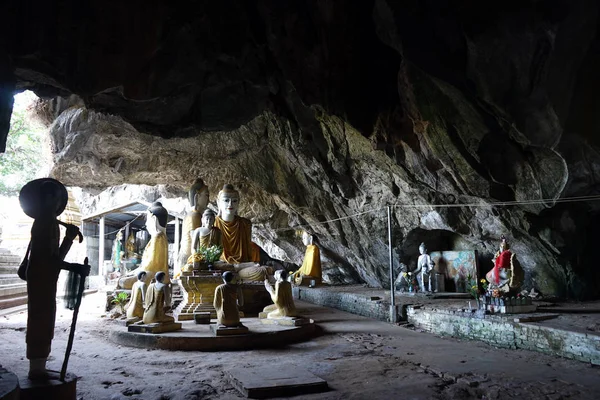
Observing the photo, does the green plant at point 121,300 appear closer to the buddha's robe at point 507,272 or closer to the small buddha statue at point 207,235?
the small buddha statue at point 207,235

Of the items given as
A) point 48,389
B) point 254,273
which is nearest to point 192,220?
point 254,273

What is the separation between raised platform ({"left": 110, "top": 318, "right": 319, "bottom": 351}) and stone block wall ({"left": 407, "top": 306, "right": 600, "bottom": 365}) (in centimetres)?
251

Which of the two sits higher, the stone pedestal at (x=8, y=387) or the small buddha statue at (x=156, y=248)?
the small buddha statue at (x=156, y=248)

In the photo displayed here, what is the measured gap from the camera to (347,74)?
27.7ft

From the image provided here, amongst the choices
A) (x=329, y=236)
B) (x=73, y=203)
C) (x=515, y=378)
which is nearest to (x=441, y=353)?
(x=515, y=378)

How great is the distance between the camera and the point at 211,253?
10.2m

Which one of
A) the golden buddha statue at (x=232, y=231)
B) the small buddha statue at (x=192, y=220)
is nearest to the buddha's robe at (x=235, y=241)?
the golden buddha statue at (x=232, y=231)

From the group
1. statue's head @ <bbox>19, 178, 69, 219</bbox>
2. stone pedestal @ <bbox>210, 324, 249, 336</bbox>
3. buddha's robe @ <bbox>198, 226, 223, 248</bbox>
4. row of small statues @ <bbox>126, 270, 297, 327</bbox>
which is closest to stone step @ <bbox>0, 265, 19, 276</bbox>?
buddha's robe @ <bbox>198, 226, 223, 248</bbox>

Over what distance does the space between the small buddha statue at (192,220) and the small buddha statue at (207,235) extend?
0.96 m

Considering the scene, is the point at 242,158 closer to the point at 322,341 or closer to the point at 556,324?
the point at 322,341

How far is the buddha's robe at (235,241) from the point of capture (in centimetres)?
1148

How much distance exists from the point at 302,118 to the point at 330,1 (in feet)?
9.42

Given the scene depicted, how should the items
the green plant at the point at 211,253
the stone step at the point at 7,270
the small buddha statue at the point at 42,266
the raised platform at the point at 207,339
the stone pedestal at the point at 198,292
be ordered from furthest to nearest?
1. the stone step at the point at 7,270
2. the green plant at the point at 211,253
3. the stone pedestal at the point at 198,292
4. the raised platform at the point at 207,339
5. the small buddha statue at the point at 42,266

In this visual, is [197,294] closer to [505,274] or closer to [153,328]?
[153,328]
